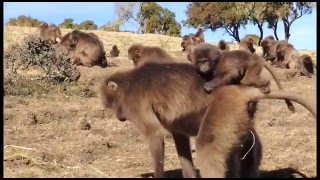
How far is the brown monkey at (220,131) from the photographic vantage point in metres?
6.48

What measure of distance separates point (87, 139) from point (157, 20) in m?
41.6

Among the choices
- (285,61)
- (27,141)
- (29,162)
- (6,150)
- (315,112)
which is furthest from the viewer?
(285,61)

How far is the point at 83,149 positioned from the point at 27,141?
115cm

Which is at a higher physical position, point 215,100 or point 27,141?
point 215,100

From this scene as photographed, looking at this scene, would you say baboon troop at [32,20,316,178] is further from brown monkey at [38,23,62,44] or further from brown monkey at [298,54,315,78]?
brown monkey at [38,23,62,44]

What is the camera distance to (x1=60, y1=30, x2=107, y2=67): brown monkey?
20.7m

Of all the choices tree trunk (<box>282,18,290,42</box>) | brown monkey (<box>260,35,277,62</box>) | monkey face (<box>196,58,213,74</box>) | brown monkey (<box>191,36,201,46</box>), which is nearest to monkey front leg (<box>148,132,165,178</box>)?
monkey face (<box>196,58,213,74</box>)

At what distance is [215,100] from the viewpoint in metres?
6.72

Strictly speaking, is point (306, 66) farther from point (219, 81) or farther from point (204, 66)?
point (219, 81)

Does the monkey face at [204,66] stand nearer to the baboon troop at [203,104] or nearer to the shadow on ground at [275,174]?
the baboon troop at [203,104]

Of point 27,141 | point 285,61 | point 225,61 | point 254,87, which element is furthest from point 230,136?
point 285,61

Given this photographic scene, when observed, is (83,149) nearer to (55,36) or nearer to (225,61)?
(225,61)

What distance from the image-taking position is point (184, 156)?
25.5 ft

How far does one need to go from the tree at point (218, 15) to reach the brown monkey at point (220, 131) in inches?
1729
